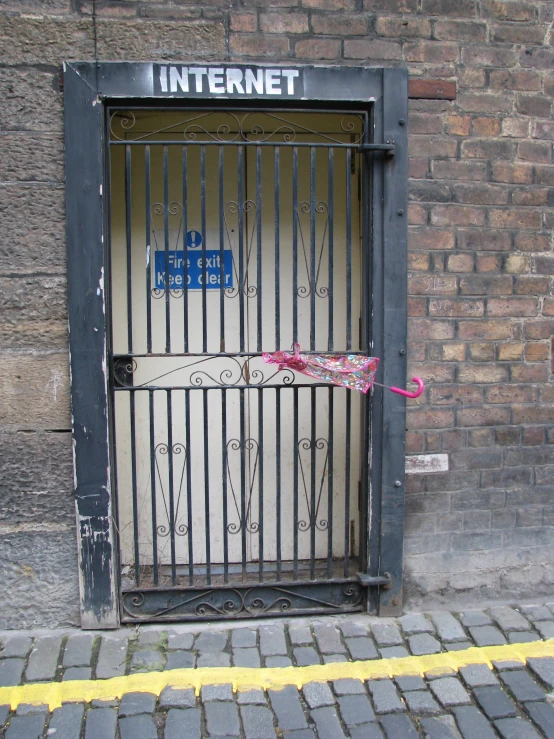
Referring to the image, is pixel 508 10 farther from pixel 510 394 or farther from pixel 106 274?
pixel 106 274

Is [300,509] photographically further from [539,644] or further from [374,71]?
[374,71]

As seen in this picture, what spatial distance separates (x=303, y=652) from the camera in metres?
3.19

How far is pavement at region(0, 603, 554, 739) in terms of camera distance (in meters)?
2.70

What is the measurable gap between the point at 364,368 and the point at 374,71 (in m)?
1.54

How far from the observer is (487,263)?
11.4 feet

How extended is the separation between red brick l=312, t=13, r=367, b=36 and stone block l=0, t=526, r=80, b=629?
2923 millimetres

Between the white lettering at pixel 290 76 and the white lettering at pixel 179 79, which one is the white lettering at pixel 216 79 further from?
the white lettering at pixel 290 76

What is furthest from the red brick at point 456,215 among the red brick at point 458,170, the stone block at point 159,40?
the stone block at point 159,40

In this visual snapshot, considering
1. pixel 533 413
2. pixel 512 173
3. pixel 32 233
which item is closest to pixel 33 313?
pixel 32 233

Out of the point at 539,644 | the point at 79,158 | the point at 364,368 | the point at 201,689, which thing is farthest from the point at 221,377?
the point at 539,644

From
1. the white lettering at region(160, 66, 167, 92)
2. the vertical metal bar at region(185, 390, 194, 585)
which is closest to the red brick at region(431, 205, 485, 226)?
the white lettering at region(160, 66, 167, 92)

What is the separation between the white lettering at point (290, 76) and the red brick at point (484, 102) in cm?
90

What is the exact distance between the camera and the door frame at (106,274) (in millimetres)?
3146

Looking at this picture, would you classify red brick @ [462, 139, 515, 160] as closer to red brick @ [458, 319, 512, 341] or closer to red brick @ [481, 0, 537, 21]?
red brick @ [481, 0, 537, 21]
